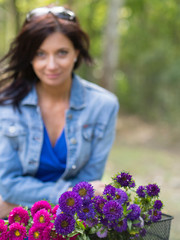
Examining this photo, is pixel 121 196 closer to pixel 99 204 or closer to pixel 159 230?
pixel 99 204

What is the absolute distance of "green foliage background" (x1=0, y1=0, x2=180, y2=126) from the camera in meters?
11.0

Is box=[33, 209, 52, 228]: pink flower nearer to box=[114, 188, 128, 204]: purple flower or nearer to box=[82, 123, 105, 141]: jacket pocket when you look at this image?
box=[114, 188, 128, 204]: purple flower

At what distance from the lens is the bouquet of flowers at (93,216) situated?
1377 mm

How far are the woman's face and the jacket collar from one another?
139 millimetres

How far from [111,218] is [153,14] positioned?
13.3 metres

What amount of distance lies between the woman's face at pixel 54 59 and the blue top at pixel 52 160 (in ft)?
1.21

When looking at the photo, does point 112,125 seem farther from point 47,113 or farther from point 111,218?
point 111,218

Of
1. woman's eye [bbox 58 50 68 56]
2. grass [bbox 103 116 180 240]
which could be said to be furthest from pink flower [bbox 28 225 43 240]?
grass [bbox 103 116 180 240]

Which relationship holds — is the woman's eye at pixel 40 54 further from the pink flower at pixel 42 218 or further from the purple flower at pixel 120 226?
the purple flower at pixel 120 226

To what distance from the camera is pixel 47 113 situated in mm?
2896

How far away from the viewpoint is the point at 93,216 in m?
1.39

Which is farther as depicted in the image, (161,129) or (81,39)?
(161,129)

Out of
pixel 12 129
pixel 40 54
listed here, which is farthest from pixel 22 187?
pixel 40 54

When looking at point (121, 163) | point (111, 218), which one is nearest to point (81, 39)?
point (111, 218)
